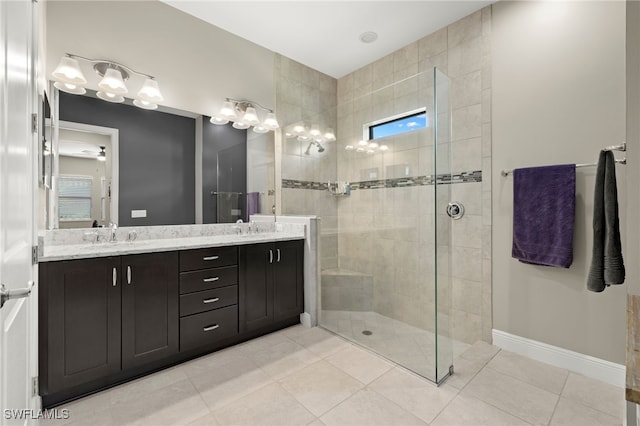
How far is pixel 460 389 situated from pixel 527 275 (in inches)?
41.7

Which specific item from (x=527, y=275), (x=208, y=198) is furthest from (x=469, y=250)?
(x=208, y=198)

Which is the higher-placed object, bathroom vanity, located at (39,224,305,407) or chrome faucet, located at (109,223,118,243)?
chrome faucet, located at (109,223,118,243)

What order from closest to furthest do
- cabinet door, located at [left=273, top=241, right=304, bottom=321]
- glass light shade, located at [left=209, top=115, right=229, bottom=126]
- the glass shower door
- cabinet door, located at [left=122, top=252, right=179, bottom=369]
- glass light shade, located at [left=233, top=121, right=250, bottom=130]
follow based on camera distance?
cabinet door, located at [left=122, top=252, right=179, bottom=369], the glass shower door, cabinet door, located at [left=273, top=241, right=304, bottom=321], glass light shade, located at [left=209, top=115, right=229, bottom=126], glass light shade, located at [left=233, top=121, right=250, bottom=130]

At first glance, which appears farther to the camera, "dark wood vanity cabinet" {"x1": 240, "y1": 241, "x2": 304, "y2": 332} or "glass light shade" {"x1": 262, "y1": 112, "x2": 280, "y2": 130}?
"glass light shade" {"x1": 262, "y1": 112, "x2": 280, "y2": 130}

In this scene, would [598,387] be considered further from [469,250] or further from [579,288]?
[469,250]

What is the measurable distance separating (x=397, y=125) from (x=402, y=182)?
0.52 m

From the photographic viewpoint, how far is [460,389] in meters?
1.80

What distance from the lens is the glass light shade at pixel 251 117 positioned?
2979 mm

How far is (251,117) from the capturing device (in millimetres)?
3006

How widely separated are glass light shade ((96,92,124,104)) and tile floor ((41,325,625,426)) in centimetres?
208

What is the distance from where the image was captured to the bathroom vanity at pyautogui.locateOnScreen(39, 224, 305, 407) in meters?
1.60

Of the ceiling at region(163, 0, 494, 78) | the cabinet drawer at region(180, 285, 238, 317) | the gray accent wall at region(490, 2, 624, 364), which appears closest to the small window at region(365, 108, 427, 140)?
the gray accent wall at region(490, 2, 624, 364)

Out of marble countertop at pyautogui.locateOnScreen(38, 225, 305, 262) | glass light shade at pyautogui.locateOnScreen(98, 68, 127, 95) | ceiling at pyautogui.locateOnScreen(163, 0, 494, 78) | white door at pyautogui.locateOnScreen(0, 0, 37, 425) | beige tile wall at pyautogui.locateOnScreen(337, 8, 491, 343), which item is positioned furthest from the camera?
ceiling at pyautogui.locateOnScreen(163, 0, 494, 78)

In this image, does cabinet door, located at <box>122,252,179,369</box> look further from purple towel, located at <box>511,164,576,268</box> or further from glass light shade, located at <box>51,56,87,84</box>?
purple towel, located at <box>511,164,576,268</box>
